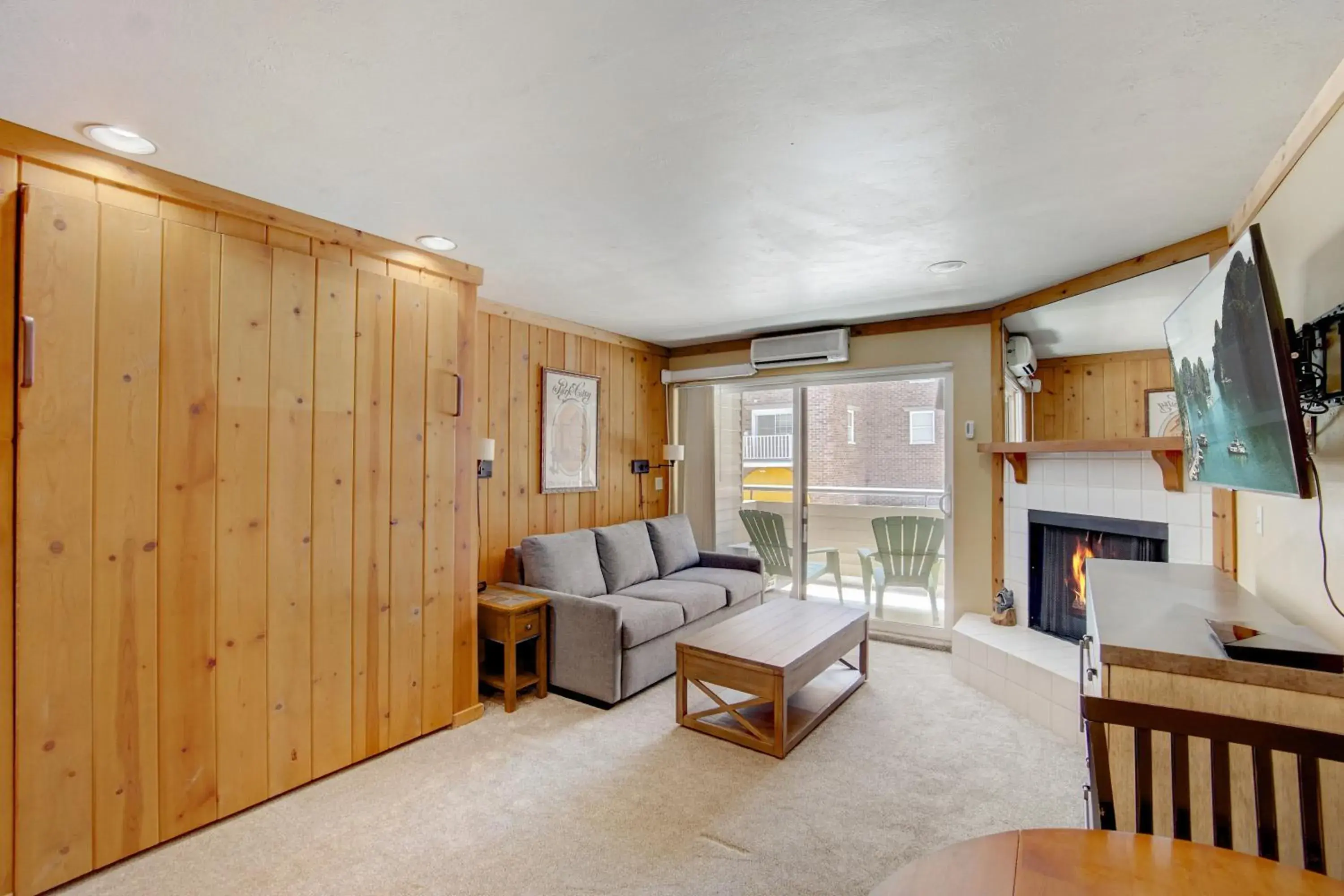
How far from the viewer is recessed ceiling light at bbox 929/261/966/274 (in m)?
3.20

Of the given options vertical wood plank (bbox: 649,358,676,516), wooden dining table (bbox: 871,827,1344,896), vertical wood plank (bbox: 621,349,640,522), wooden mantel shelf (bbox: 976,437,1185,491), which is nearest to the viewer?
wooden dining table (bbox: 871,827,1344,896)

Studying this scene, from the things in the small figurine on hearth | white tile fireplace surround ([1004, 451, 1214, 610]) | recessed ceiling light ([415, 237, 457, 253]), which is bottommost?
the small figurine on hearth

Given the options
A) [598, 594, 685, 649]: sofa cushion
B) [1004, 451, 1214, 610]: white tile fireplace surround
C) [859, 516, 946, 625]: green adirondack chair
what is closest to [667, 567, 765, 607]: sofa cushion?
[598, 594, 685, 649]: sofa cushion

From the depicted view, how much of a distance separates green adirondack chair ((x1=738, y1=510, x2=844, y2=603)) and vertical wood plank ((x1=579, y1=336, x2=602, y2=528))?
1367 millimetres

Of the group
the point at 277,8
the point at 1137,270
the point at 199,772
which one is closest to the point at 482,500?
the point at 199,772

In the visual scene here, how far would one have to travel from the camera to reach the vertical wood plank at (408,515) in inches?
112

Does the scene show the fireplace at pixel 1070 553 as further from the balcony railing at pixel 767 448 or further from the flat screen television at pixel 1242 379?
the balcony railing at pixel 767 448

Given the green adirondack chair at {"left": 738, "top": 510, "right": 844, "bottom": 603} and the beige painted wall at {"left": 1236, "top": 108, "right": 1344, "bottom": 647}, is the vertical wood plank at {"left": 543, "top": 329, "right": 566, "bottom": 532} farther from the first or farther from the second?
the beige painted wall at {"left": 1236, "top": 108, "right": 1344, "bottom": 647}

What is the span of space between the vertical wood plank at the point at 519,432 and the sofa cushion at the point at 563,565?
208 millimetres

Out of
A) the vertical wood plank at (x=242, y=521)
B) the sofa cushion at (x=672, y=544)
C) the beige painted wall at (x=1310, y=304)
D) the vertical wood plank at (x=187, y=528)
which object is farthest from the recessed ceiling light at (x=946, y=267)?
the vertical wood plank at (x=187, y=528)

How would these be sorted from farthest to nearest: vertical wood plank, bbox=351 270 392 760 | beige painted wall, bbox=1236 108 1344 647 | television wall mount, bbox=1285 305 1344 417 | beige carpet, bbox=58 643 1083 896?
1. vertical wood plank, bbox=351 270 392 760
2. beige carpet, bbox=58 643 1083 896
3. beige painted wall, bbox=1236 108 1344 647
4. television wall mount, bbox=1285 305 1344 417

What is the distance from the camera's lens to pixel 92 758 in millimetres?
1986

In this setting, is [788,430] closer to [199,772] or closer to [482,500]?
[482,500]

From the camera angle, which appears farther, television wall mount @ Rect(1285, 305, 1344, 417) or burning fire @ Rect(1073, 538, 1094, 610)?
burning fire @ Rect(1073, 538, 1094, 610)
